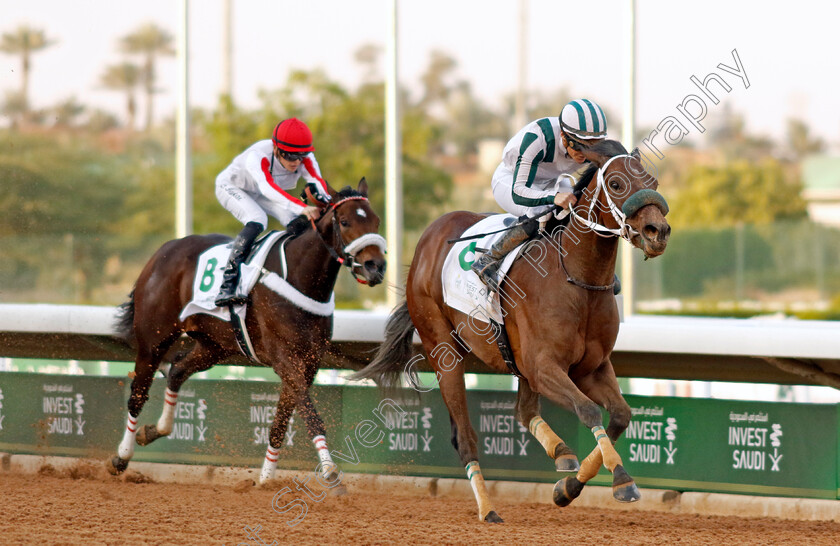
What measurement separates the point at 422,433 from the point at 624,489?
236 cm

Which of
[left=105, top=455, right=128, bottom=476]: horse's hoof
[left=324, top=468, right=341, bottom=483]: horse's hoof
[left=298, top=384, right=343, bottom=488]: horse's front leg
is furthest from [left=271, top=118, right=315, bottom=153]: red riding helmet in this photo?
[left=105, top=455, right=128, bottom=476]: horse's hoof

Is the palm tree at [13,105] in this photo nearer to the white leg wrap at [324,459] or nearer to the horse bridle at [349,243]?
the horse bridle at [349,243]

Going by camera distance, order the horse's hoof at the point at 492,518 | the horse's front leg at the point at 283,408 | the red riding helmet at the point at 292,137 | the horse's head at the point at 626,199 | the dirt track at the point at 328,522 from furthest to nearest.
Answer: the red riding helmet at the point at 292,137
the horse's front leg at the point at 283,408
the horse's hoof at the point at 492,518
the dirt track at the point at 328,522
the horse's head at the point at 626,199

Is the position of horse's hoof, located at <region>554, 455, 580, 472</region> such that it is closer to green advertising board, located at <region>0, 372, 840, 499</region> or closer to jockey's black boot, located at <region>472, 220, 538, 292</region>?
jockey's black boot, located at <region>472, 220, 538, 292</region>

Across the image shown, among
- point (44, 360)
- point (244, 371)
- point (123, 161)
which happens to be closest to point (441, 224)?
point (244, 371)

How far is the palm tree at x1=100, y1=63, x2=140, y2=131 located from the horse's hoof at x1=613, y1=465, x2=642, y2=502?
28473 mm

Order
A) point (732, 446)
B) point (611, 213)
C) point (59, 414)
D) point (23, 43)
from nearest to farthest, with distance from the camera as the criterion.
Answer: point (611, 213)
point (732, 446)
point (59, 414)
point (23, 43)

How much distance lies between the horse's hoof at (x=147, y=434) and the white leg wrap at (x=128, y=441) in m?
0.04

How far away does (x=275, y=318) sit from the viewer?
609 cm

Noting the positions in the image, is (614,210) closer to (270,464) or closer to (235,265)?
(235,265)

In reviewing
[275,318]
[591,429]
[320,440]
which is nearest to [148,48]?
[275,318]

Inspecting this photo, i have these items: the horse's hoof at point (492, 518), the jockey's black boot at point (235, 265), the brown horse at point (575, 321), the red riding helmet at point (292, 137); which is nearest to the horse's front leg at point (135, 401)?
the jockey's black boot at point (235, 265)

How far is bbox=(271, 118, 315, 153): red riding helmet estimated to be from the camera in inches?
246

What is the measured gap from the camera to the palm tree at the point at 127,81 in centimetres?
3103
